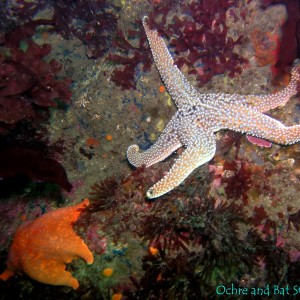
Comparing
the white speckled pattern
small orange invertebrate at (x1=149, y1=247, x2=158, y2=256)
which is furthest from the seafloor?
the white speckled pattern

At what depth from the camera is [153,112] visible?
229 inches

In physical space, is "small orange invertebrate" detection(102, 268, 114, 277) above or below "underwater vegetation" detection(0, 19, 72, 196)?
below

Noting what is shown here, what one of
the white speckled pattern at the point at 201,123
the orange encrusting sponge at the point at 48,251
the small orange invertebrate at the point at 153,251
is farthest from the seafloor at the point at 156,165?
the white speckled pattern at the point at 201,123

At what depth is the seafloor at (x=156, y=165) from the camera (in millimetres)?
4391

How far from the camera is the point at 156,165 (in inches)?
204

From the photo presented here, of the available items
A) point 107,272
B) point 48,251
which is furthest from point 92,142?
point 107,272

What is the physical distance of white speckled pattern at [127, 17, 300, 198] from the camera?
435 cm

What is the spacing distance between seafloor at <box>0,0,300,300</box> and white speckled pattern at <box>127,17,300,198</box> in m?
0.32

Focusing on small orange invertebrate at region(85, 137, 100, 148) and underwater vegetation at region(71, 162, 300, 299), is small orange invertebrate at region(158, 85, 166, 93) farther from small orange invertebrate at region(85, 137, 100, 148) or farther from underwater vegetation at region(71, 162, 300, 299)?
underwater vegetation at region(71, 162, 300, 299)

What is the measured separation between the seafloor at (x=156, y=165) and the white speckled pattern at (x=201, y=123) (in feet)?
1.06

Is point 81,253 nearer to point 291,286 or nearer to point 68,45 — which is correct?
point 291,286

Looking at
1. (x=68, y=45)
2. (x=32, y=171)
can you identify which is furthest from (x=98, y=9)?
(x=32, y=171)

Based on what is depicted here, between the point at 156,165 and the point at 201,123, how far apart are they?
127 centimetres

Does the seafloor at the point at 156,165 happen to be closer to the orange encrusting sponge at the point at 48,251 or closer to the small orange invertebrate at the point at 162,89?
the small orange invertebrate at the point at 162,89
